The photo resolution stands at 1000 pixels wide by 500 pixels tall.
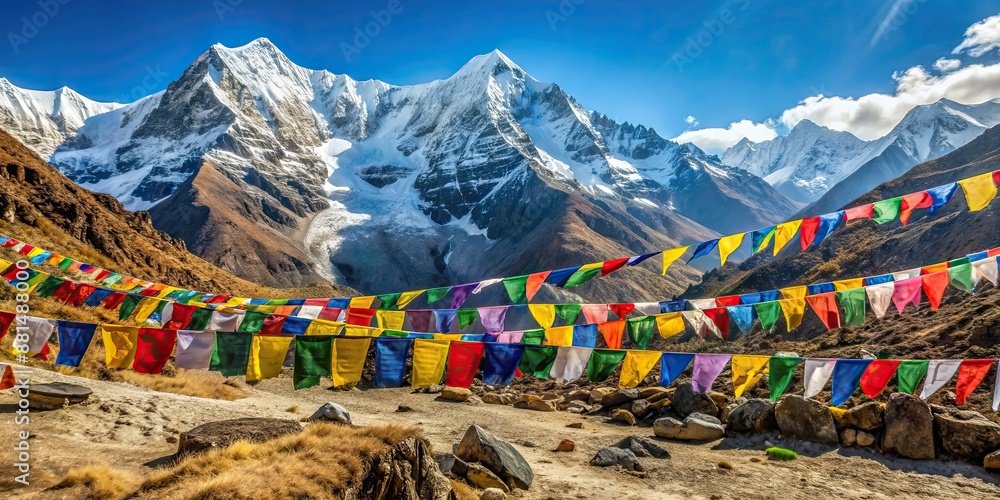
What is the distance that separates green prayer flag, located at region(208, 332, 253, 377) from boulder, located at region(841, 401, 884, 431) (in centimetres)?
1463

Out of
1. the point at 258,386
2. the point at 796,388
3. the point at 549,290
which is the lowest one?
the point at 258,386

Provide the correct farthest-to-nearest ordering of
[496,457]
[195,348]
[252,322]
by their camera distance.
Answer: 1. [252,322]
2. [195,348]
3. [496,457]

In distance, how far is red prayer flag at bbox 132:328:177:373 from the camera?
12023mm

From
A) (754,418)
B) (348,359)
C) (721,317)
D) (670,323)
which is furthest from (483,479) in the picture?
(721,317)

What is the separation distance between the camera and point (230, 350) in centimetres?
1220

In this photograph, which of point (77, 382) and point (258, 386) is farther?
point (258, 386)

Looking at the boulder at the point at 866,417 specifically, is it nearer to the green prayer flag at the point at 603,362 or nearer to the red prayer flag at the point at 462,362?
the green prayer flag at the point at 603,362

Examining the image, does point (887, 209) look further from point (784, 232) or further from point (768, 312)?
point (768, 312)

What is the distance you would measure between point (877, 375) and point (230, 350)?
48.5ft

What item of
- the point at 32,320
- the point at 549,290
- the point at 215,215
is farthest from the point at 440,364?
the point at 215,215

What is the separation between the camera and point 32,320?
40.4 ft

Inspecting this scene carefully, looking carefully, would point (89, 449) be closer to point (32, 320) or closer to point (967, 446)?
point (32, 320)

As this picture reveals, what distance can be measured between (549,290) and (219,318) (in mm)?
55255

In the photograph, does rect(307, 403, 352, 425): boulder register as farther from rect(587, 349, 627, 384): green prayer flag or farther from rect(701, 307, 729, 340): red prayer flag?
rect(701, 307, 729, 340): red prayer flag
